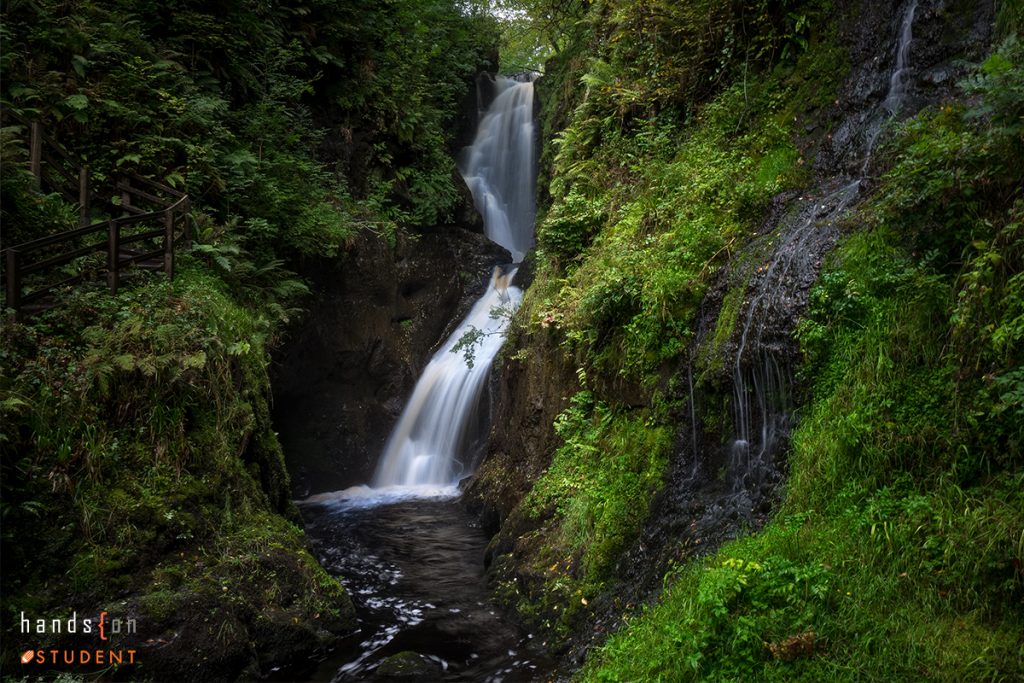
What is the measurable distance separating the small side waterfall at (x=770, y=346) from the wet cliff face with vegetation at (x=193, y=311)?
187 inches

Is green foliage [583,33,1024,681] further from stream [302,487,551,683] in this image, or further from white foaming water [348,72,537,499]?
white foaming water [348,72,537,499]

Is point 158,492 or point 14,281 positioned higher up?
point 14,281

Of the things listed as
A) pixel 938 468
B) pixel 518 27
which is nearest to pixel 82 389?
pixel 938 468

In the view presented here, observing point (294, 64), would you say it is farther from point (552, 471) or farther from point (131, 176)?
point (552, 471)

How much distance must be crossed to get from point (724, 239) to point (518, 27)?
1572 centimetres

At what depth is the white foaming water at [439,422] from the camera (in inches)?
533

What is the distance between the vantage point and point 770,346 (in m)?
5.76

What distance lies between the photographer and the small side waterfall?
18.2ft

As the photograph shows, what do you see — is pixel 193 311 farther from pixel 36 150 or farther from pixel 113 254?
pixel 36 150

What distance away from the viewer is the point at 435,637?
7016 millimetres

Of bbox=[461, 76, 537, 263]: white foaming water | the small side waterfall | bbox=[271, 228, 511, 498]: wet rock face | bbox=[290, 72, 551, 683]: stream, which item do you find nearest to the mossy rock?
bbox=[290, 72, 551, 683]: stream

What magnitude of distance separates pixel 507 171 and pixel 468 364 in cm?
1028

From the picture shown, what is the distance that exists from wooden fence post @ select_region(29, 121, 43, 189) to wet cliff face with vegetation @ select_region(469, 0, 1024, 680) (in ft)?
23.3

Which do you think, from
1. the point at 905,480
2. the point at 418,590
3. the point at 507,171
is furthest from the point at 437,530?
the point at 507,171
